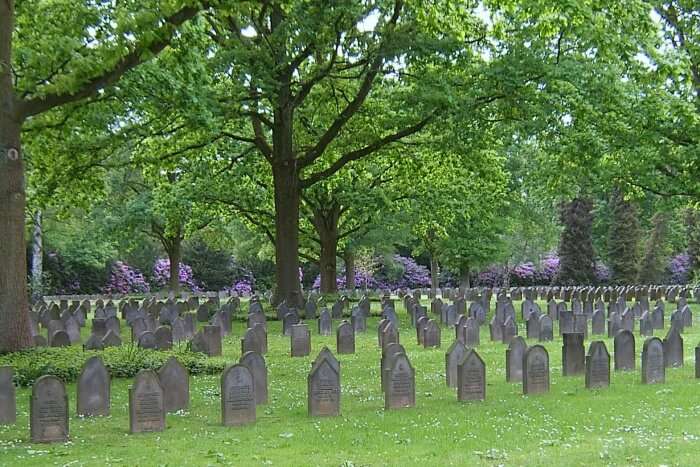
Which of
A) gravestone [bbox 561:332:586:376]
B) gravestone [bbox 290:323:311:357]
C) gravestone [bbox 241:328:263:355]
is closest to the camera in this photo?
gravestone [bbox 561:332:586:376]

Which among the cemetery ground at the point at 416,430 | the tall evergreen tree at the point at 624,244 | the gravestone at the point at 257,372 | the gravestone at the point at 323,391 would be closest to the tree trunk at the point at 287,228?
the cemetery ground at the point at 416,430

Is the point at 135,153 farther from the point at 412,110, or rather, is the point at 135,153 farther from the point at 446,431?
the point at 446,431

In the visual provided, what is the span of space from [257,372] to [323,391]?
1.03 m

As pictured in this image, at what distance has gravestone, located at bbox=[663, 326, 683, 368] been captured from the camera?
1302 centimetres

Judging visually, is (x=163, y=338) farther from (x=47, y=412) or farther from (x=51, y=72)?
(x=47, y=412)

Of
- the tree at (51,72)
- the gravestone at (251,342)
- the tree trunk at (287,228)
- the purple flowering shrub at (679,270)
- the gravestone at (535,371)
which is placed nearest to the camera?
the gravestone at (535,371)

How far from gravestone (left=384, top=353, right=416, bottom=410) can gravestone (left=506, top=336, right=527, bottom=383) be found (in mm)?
2381

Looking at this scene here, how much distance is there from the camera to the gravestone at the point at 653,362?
38.1 feet

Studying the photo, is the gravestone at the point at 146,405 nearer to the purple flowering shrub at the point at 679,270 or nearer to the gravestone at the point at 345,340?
the gravestone at the point at 345,340

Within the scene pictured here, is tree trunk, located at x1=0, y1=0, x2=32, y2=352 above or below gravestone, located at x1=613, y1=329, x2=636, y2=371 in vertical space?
above

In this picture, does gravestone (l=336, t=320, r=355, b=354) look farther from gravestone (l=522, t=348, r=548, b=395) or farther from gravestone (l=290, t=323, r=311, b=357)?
gravestone (l=522, t=348, r=548, b=395)

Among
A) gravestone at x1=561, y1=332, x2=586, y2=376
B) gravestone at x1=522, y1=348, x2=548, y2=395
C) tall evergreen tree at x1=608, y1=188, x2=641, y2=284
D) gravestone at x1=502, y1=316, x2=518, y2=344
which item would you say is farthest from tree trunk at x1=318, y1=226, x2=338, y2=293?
tall evergreen tree at x1=608, y1=188, x2=641, y2=284

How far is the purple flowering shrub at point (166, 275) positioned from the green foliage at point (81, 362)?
38384 mm

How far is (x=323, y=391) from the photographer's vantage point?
9.64m
